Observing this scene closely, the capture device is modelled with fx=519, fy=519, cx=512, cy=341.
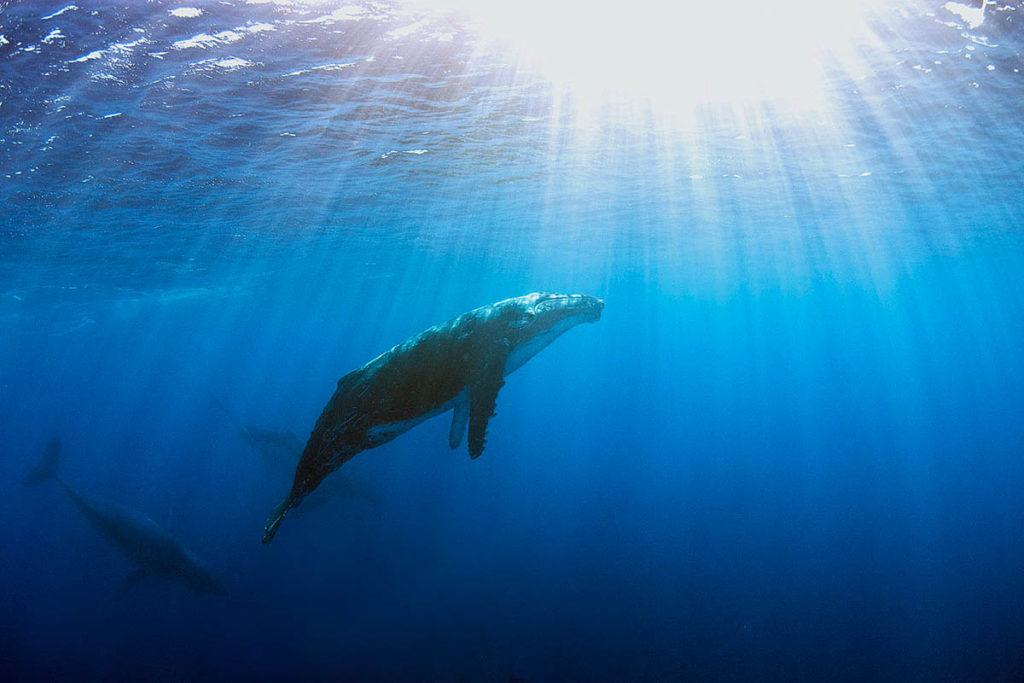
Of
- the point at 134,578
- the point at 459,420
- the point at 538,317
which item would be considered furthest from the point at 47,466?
the point at 538,317

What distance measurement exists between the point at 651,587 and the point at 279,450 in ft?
48.1

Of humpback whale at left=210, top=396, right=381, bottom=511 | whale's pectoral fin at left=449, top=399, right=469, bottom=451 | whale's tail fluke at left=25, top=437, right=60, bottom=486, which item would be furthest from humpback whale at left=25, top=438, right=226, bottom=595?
whale's pectoral fin at left=449, top=399, right=469, bottom=451

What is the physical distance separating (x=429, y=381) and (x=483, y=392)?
0.68m

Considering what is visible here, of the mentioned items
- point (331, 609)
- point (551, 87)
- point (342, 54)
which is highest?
point (342, 54)

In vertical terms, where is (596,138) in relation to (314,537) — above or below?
above

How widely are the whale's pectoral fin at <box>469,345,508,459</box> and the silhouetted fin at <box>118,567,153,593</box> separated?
41.1ft

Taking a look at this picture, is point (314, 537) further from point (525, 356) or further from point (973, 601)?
point (973, 601)

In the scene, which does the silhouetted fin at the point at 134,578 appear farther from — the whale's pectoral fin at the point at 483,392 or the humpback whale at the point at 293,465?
the whale's pectoral fin at the point at 483,392

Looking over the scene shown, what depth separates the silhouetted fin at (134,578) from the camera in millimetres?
12742

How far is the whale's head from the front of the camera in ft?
19.0

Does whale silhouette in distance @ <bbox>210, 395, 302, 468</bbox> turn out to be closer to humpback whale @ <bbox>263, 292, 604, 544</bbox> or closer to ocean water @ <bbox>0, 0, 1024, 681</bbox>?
ocean water @ <bbox>0, 0, 1024, 681</bbox>

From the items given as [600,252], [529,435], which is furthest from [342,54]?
[529,435]

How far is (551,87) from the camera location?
13.5 m

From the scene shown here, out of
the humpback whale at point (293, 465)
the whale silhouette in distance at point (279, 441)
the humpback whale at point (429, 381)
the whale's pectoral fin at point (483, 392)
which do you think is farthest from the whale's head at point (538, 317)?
the whale silhouette in distance at point (279, 441)
